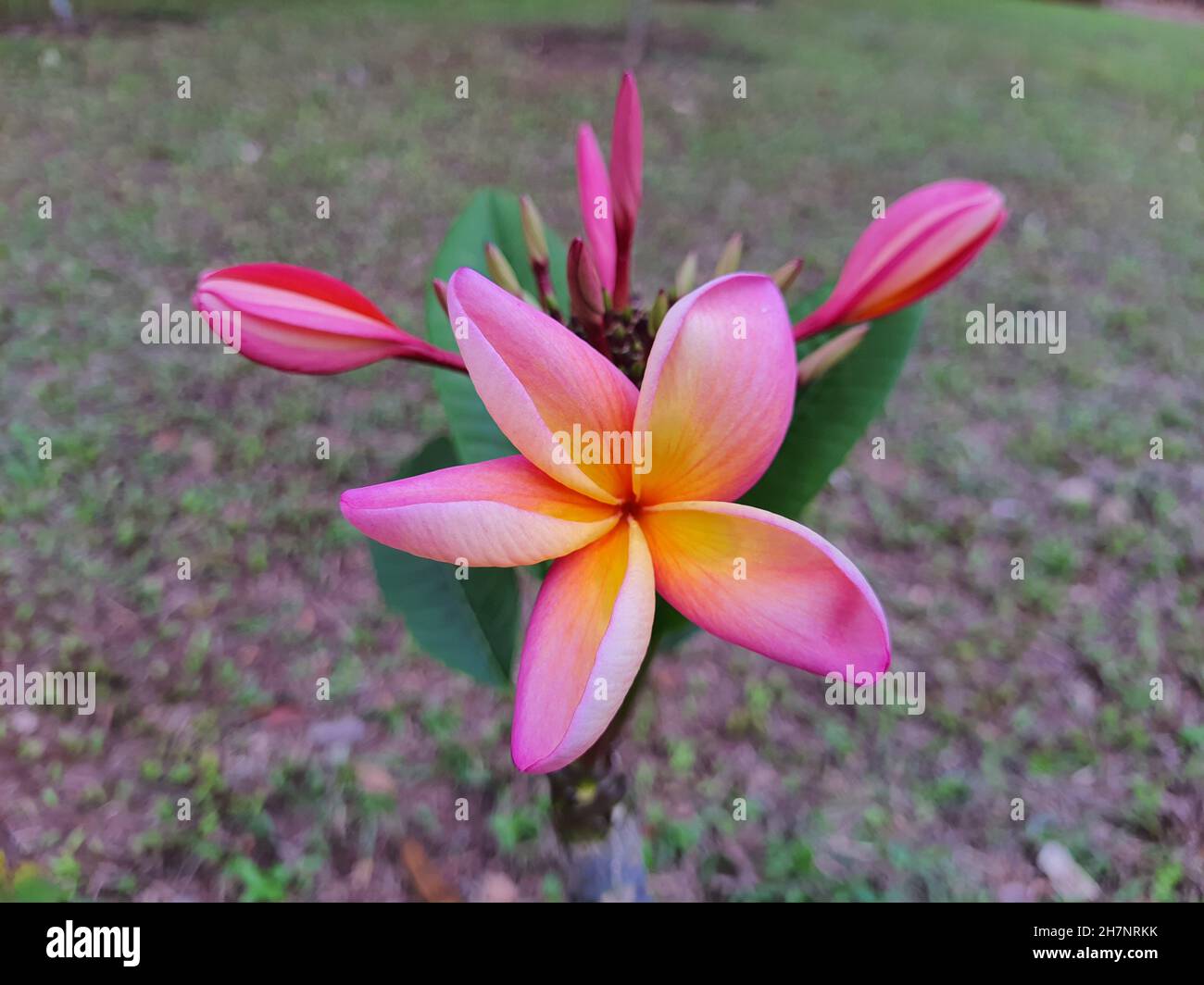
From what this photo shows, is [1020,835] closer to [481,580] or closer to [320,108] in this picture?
[481,580]

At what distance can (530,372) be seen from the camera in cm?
36

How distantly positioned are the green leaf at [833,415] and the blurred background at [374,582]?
0.60 metres

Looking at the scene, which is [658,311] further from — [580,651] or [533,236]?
[580,651]

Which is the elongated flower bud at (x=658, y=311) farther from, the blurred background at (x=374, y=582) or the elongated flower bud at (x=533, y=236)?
the blurred background at (x=374, y=582)

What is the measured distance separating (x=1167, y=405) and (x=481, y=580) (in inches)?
82.1

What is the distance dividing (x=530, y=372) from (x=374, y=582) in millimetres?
1247

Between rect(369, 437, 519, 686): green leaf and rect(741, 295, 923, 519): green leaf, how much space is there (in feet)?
0.71

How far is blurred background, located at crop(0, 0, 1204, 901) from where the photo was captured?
115 centimetres

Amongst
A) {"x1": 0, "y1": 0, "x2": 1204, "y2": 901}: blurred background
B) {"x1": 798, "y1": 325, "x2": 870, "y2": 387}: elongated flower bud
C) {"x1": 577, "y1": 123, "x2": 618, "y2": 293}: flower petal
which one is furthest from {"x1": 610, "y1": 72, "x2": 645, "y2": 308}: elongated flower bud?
{"x1": 0, "y1": 0, "x2": 1204, "y2": 901}: blurred background

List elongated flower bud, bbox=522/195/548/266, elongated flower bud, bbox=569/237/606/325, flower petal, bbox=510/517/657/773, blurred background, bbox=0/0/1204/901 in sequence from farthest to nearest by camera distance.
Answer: blurred background, bbox=0/0/1204/901 < elongated flower bud, bbox=522/195/548/266 < elongated flower bud, bbox=569/237/606/325 < flower petal, bbox=510/517/657/773

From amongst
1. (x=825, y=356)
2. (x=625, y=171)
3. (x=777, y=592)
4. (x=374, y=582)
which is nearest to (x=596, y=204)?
(x=625, y=171)

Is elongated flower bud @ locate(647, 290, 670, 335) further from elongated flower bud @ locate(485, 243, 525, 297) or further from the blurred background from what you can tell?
Result: the blurred background

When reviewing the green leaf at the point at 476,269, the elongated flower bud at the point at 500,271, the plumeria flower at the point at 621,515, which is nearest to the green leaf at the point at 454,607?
the green leaf at the point at 476,269
